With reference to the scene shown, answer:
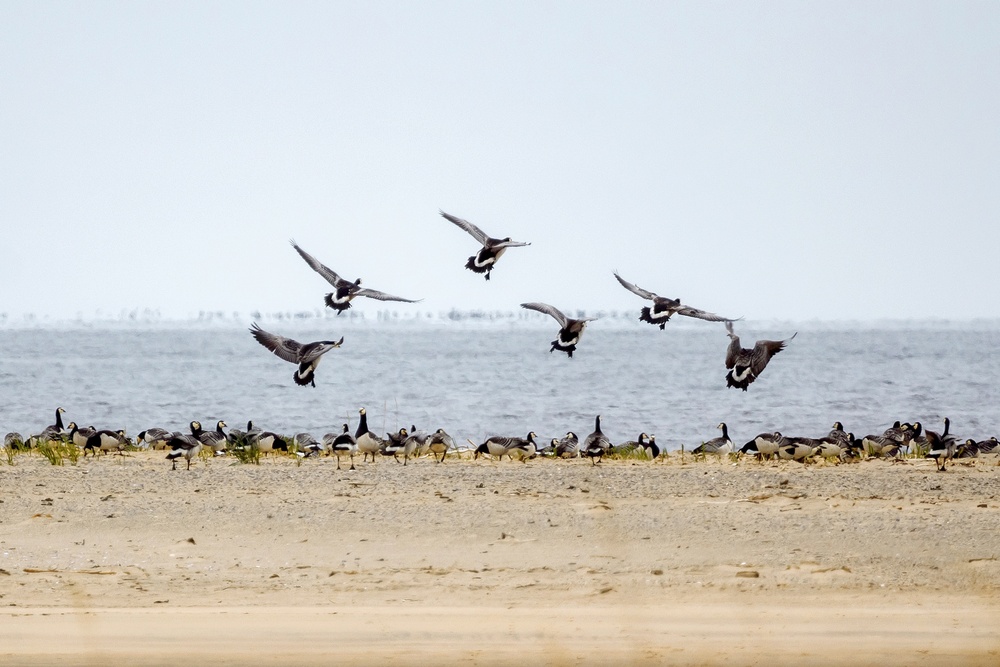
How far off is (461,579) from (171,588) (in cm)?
255

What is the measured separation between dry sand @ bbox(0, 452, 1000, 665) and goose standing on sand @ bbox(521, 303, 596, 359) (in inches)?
71.5

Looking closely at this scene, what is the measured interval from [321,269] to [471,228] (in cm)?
186

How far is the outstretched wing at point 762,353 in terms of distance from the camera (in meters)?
12.1

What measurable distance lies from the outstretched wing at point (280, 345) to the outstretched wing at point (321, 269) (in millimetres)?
882

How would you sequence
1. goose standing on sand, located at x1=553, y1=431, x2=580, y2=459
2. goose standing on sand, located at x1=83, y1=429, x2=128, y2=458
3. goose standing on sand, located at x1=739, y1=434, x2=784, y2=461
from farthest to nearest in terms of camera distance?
goose standing on sand, located at x1=553, y1=431, x2=580, y2=459 < goose standing on sand, located at x1=83, y1=429, x2=128, y2=458 < goose standing on sand, located at x1=739, y1=434, x2=784, y2=461

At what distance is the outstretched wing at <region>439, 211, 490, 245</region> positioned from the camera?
13906 millimetres

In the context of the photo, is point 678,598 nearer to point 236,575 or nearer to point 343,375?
point 236,575

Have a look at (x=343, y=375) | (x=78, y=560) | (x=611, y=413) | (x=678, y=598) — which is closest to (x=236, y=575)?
(x=78, y=560)

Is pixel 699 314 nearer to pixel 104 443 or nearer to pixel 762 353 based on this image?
pixel 762 353

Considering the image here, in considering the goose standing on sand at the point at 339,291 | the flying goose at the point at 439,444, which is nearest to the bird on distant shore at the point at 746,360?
the goose standing on sand at the point at 339,291

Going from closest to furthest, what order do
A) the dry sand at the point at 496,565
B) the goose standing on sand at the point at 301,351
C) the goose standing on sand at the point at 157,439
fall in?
the dry sand at the point at 496,565, the goose standing on sand at the point at 301,351, the goose standing on sand at the point at 157,439

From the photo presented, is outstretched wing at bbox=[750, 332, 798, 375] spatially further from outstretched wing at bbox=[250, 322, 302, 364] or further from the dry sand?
outstretched wing at bbox=[250, 322, 302, 364]

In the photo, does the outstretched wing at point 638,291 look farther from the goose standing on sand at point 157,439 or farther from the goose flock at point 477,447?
the goose standing on sand at point 157,439

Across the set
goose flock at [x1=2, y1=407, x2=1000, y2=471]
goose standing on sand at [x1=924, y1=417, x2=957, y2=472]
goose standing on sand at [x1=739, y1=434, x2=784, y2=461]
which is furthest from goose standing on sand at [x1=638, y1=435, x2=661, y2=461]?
goose standing on sand at [x1=924, y1=417, x2=957, y2=472]
